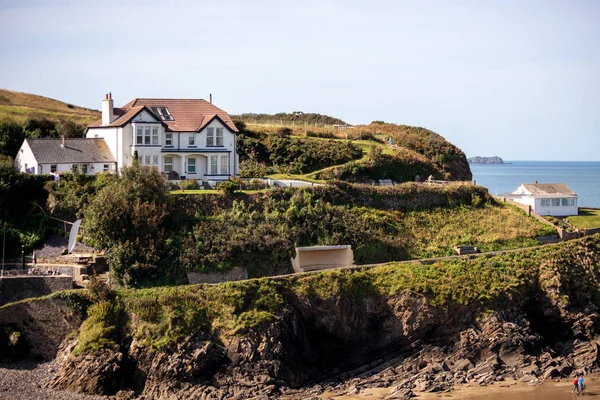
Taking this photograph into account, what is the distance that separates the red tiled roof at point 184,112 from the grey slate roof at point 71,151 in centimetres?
161

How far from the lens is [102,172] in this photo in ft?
167

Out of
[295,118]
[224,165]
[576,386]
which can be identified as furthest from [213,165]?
[295,118]

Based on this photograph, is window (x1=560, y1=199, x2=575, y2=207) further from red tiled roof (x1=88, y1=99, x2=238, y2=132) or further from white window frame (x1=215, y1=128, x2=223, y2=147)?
white window frame (x1=215, y1=128, x2=223, y2=147)

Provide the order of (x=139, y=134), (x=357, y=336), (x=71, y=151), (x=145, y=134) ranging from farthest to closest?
(x=71, y=151) < (x=145, y=134) < (x=139, y=134) < (x=357, y=336)

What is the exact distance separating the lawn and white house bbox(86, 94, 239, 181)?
70.6ft

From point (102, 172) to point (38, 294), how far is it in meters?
10.7

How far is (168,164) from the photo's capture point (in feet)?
176

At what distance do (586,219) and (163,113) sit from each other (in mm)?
27569

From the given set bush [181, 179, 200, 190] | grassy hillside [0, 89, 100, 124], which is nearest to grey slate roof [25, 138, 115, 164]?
bush [181, 179, 200, 190]

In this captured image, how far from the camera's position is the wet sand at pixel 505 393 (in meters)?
37.2

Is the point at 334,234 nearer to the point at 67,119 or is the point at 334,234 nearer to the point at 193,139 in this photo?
the point at 193,139

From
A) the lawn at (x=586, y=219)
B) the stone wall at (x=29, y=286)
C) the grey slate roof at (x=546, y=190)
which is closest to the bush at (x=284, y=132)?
the grey slate roof at (x=546, y=190)

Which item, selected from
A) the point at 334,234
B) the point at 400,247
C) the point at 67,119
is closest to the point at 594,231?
the point at 400,247

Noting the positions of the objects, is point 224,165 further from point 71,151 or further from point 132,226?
point 132,226
